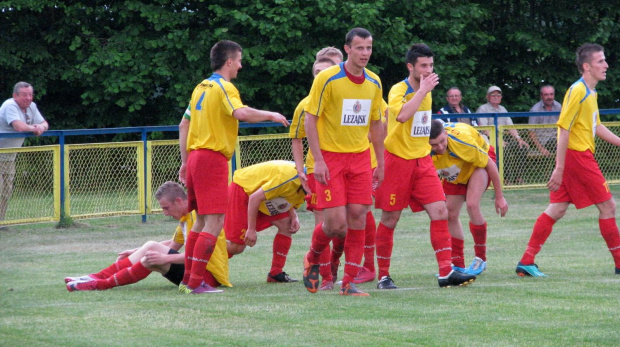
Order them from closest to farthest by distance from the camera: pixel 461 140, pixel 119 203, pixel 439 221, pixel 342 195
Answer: pixel 342 195
pixel 439 221
pixel 461 140
pixel 119 203

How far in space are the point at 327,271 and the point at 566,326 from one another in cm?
246

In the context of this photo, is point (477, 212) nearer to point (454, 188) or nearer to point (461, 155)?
point (454, 188)

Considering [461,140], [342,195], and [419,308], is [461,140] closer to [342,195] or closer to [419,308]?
[342,195]

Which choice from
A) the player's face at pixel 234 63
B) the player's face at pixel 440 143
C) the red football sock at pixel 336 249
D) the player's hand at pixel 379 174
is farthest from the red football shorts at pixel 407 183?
the player's face at pixel 234 63

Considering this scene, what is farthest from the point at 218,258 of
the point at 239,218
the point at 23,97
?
the point at 23,97

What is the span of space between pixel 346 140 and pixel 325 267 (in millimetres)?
1196

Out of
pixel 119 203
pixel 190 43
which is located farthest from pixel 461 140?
pixel 190 43

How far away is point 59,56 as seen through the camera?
20.7m

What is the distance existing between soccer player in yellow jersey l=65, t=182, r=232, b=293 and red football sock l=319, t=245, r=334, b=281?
0.77 m

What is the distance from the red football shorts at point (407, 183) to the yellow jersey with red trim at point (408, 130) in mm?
56

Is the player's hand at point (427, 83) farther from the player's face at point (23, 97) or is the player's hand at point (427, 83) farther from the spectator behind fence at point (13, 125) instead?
the player's face at point (23, 97)

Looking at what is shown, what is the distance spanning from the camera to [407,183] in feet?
27.4

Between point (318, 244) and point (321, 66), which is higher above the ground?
point (321, 66)

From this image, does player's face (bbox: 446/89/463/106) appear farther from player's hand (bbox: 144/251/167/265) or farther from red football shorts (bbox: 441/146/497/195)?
player's hand (bbox: 144/251/167/265)
